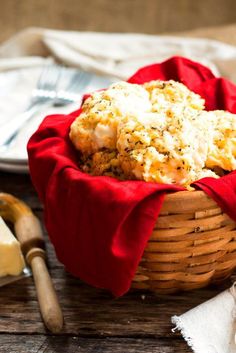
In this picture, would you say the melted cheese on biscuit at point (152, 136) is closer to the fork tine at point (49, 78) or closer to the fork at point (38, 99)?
the fork at point (38, 99)

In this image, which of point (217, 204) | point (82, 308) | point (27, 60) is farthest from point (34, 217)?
point (27, 60)

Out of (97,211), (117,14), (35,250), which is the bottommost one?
(117,14)

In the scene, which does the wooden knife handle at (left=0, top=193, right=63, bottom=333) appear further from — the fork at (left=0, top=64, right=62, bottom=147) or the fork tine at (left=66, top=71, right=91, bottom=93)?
the fork tine at (left=66, top=71, right=91, bottom=93)

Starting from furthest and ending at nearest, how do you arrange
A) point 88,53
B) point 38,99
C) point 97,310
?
point 88,53 < point 38,99 < point 97,310

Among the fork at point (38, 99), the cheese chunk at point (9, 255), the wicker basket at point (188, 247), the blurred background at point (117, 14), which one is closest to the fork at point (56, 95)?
the fork at point (38, 99)

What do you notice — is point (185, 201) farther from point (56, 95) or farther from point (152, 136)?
point (56, 95)

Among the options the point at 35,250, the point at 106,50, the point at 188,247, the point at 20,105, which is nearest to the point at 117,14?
the point at 106,50

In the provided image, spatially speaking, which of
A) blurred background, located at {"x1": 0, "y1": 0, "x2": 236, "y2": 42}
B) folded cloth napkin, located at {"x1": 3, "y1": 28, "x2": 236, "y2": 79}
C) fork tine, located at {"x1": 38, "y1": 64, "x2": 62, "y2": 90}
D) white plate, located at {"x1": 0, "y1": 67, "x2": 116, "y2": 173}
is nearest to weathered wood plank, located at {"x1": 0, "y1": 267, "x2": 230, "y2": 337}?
white plate, located at {"x1": 0, "y1": 67, "x2": 116, "y2": 173}
